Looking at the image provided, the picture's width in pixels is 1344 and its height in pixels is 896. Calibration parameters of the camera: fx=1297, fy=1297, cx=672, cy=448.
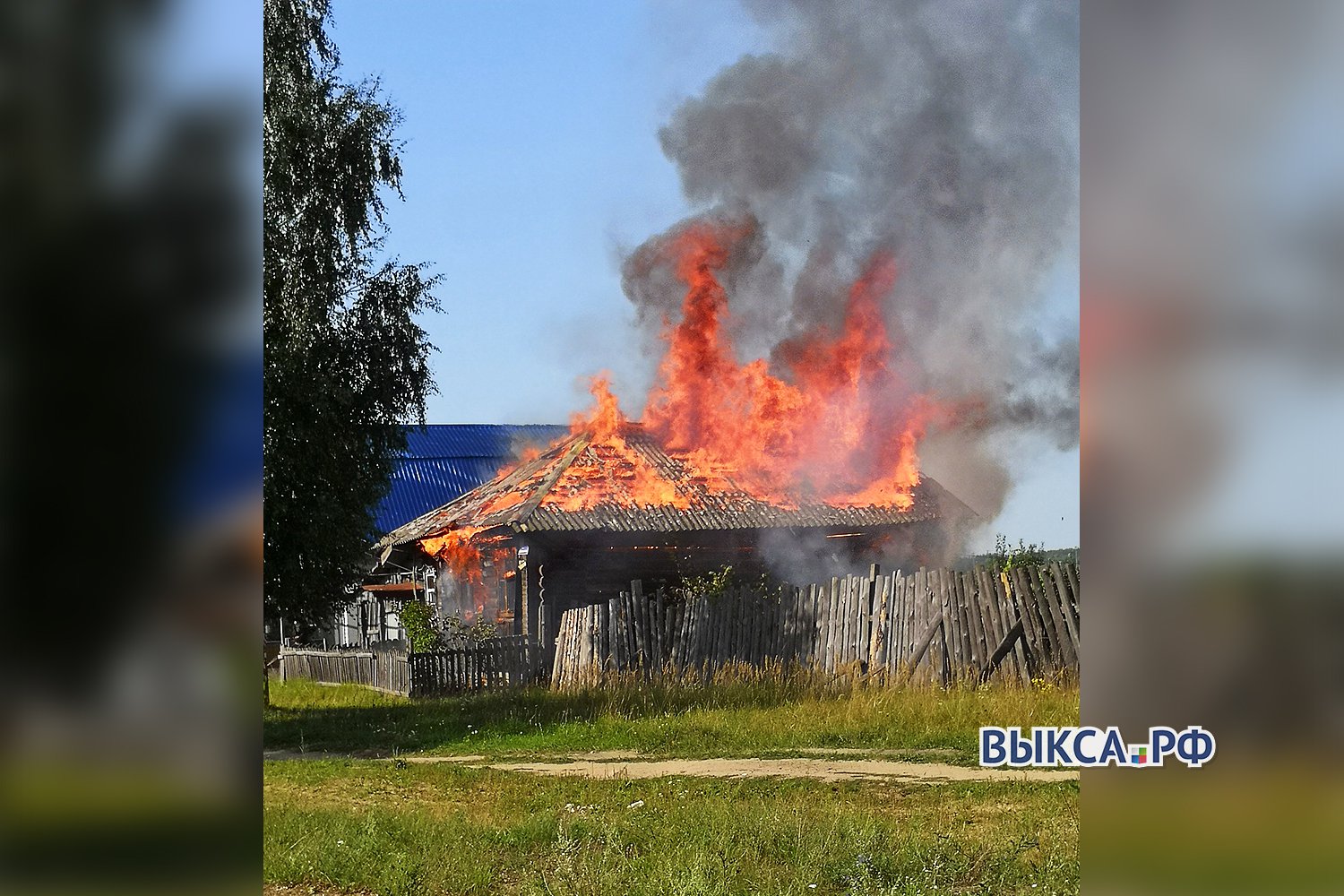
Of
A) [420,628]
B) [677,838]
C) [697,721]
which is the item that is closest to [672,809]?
[677,838]

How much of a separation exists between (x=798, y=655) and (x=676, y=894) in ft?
15.3

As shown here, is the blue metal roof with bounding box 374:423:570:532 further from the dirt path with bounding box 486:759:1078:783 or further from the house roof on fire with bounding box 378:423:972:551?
the dirt path with bounding box 486:759:1078:783

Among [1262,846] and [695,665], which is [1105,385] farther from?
[695,665]

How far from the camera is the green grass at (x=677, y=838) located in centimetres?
630

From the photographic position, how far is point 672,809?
7465mm

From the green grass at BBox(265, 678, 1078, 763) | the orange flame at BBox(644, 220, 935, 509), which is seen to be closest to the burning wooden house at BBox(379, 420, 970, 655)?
the orange flame at BBox(644, 220, 935, 509)

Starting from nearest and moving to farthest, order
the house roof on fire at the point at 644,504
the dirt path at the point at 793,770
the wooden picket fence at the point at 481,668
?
the dirt path at the point at 793,770, the house roof on fire at the point at 644,504, the wooden picket fence at the point at 481,668

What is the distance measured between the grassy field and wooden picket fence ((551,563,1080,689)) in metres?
0.28

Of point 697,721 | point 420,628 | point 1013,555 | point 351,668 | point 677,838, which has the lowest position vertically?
point 677,838

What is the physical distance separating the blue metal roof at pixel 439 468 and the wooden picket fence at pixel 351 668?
140cm

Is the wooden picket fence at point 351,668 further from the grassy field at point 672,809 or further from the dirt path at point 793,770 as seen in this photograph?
the dirt path at point 793,770

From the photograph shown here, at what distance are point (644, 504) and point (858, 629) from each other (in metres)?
2.33

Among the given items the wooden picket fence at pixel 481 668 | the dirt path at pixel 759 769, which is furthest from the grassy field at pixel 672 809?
the wooden picket fence at pixel 481 668

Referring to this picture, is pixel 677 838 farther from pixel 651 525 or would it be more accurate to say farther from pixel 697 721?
pixel 651 525
